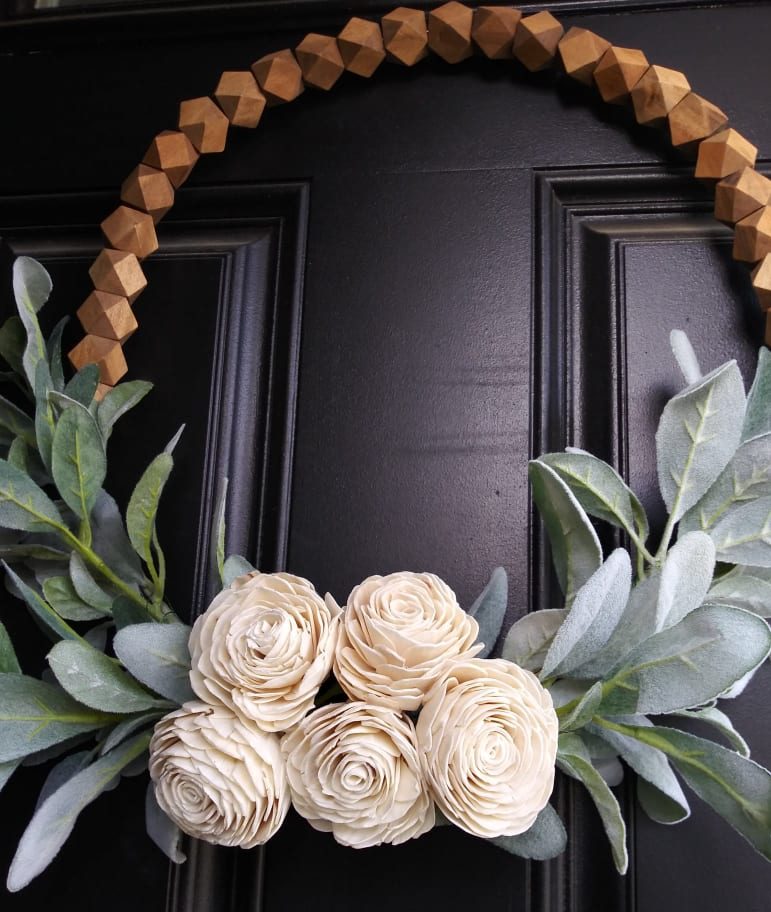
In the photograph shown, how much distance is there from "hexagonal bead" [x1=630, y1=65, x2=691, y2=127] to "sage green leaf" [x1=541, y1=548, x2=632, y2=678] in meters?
0.28

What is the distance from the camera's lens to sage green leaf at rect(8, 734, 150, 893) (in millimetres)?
433

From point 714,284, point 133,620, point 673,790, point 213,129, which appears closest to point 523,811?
point 673,790

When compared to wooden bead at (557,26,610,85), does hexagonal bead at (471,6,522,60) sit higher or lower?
higher

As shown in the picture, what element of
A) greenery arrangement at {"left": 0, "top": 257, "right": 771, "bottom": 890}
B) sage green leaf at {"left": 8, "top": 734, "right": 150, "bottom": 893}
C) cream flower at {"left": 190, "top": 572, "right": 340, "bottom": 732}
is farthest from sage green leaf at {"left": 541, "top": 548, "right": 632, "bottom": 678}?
sage green leaf at {"left": 8, "top": 734, "right": 150, "bottom": 893}

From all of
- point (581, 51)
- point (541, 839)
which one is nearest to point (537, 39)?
point (581, 51)

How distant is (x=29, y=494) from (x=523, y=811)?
0.97ft

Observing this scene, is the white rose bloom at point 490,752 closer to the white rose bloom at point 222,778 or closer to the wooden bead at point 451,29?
the white rose bloom at point 222,778

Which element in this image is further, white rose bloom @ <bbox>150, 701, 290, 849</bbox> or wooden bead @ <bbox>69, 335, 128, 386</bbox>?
wooden bead @ <bbox>69, 335, 128, 386</bbox>

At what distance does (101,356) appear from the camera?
0.56 metres

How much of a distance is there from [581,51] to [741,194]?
13 cm

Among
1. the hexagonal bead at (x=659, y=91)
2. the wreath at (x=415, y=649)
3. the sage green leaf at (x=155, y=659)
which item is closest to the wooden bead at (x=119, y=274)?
the wreath at (x=415, y=649)

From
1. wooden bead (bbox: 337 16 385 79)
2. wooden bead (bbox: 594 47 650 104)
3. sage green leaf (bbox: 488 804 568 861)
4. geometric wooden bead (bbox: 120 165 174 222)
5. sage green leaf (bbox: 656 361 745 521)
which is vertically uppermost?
wooden bead (bbox: 337 16 385 79)

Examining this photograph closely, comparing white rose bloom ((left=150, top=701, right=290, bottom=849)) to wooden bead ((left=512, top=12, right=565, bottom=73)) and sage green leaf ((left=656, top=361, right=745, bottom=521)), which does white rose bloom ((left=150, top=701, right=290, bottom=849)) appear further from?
wooden bead ((left=512, top=12, right=565, bottom=73))

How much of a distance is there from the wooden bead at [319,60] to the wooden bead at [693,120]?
21cm
